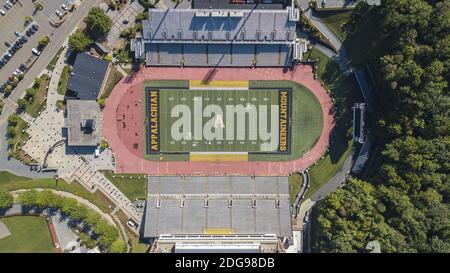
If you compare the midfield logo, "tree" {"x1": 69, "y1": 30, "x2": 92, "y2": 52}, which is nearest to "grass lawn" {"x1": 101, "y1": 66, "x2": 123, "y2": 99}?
"tree" {"x1": 69, "y1": 30, "x2": 92, "y2": 52}

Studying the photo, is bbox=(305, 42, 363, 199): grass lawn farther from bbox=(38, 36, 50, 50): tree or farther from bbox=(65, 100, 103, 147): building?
bbox=(38, 36, 50, 50): tree

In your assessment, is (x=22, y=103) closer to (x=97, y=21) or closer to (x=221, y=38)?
(x=97, y=21)

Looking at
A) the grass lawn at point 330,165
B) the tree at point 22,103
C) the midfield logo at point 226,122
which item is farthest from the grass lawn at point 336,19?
the tree at point 22,103

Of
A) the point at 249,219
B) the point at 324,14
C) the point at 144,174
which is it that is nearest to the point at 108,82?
the point at 144,174

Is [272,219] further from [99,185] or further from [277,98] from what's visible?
[99,185]

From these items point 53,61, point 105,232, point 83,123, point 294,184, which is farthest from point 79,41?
point 294,184
